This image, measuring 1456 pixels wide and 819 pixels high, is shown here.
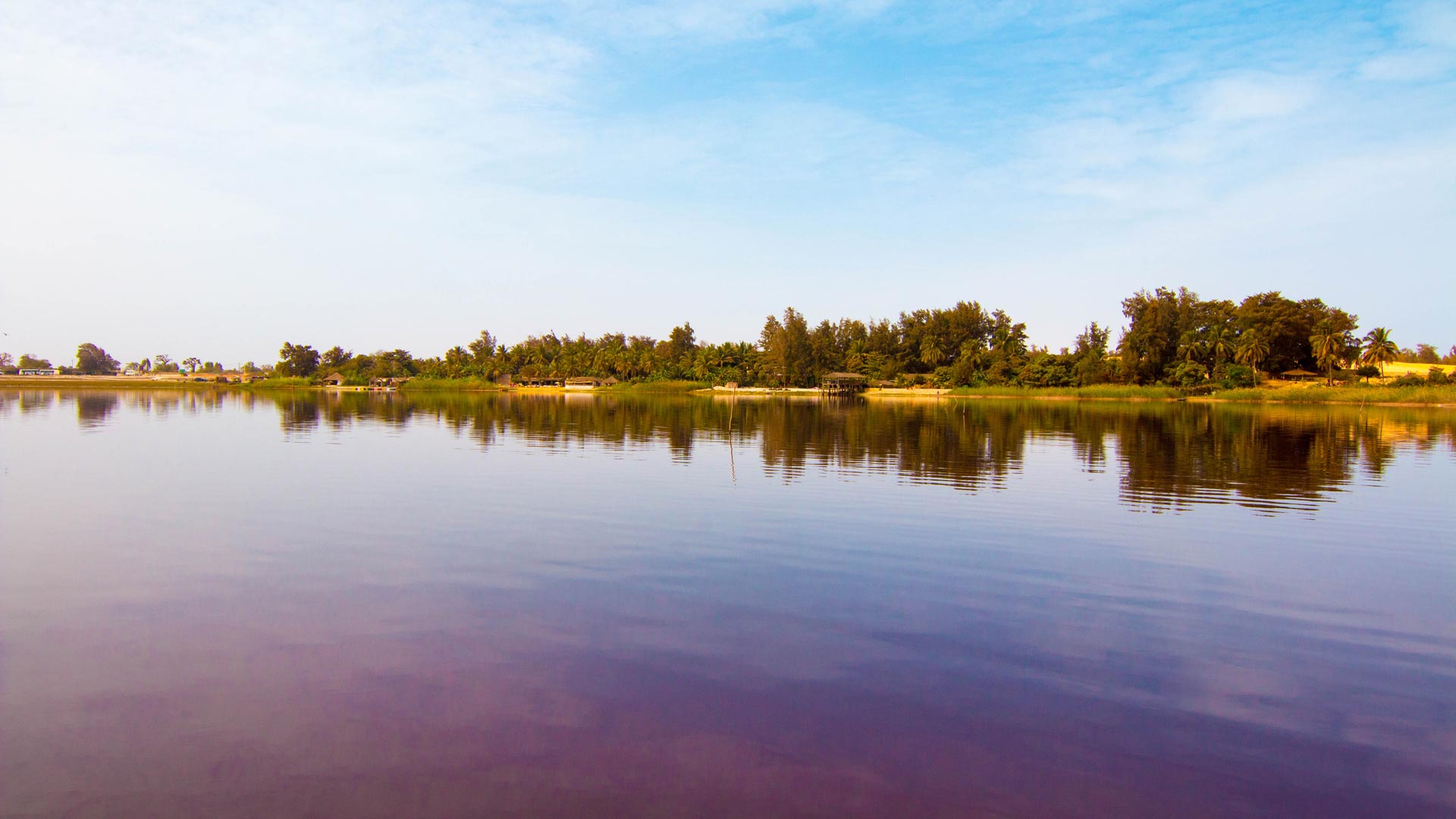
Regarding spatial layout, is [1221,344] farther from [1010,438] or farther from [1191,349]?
[1010,438]

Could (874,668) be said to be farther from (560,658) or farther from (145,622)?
(145,622)

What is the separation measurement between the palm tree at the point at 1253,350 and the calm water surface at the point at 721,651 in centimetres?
9146

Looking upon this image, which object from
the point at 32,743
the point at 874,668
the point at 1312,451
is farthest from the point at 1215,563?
the point at 1312,451

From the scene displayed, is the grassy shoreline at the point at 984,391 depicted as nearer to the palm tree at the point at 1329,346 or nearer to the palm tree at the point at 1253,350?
the palm tree at the point at 1253,350

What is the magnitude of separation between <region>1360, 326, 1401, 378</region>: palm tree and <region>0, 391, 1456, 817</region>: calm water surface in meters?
101

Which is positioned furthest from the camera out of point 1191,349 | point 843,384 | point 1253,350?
point 843,384

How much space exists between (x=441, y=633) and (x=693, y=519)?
7.73 m

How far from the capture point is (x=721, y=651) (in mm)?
8469

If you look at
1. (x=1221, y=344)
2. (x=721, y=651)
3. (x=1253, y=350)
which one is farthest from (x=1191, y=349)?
(x=721, y=651)

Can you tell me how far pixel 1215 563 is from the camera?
13.0m

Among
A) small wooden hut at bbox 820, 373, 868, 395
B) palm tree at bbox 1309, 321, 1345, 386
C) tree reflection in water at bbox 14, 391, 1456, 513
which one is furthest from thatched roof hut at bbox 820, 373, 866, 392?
palm tree at bbox 1309, 321, 1345, 386

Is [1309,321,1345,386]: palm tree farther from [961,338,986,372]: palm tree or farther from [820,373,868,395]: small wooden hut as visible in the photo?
[820,373,868,395]: small wooden hut

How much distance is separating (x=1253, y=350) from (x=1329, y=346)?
8595 millimetres

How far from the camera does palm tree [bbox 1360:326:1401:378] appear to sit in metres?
99.3
